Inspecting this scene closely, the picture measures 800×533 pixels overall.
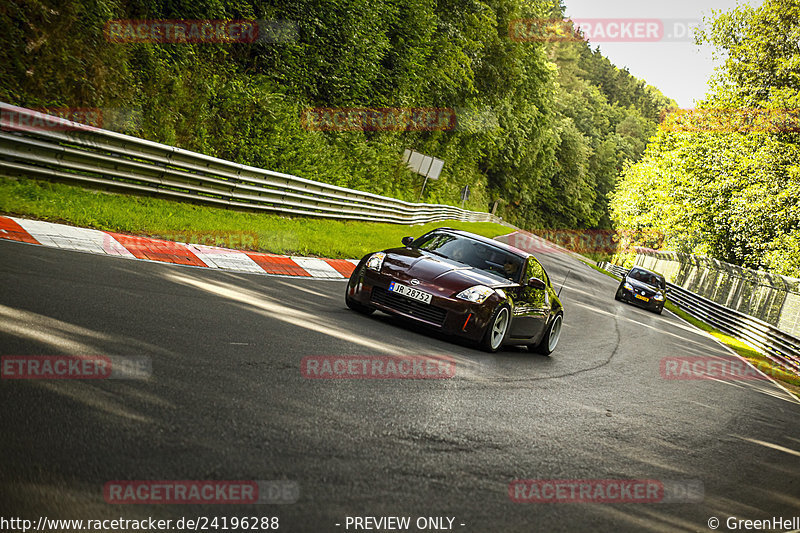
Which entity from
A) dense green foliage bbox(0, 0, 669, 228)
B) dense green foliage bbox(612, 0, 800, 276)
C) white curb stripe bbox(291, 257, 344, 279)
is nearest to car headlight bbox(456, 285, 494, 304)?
white curb stripe bbox(291, 257, 344, 279)

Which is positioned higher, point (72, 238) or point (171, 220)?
point (171, 220)

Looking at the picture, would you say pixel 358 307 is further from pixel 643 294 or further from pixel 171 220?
pixel 643 294

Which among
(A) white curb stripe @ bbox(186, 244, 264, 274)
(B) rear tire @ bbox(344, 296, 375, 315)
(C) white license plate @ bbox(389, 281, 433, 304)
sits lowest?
(A) white curb stripe @ bbox(186, 244, 264, 274)

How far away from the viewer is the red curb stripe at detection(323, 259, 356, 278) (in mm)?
13695

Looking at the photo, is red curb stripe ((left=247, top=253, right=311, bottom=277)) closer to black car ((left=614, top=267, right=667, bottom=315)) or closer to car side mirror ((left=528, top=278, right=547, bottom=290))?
car side mirror ((left=528, top=278, right=547, bottom=290))

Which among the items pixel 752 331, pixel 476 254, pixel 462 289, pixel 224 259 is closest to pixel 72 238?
pixel 224 259

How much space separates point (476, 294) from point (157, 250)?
450 cm

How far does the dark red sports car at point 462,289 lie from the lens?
8594mm

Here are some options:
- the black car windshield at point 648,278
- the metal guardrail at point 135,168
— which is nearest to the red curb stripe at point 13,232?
the metal guardrail at point 135,168

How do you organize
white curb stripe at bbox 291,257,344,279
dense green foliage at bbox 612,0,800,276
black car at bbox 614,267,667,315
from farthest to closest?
dense green foliage at bbox 612,0,800,276 → black car at bbox 614,267,667,315 → white curb stripe at bbox 291,257,344,279

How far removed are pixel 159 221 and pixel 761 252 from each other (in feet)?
122

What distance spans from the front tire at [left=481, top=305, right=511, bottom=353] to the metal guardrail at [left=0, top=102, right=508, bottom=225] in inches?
273

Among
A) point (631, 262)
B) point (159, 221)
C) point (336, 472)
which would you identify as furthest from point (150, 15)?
point (631, 262)

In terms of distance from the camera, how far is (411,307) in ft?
28.5
